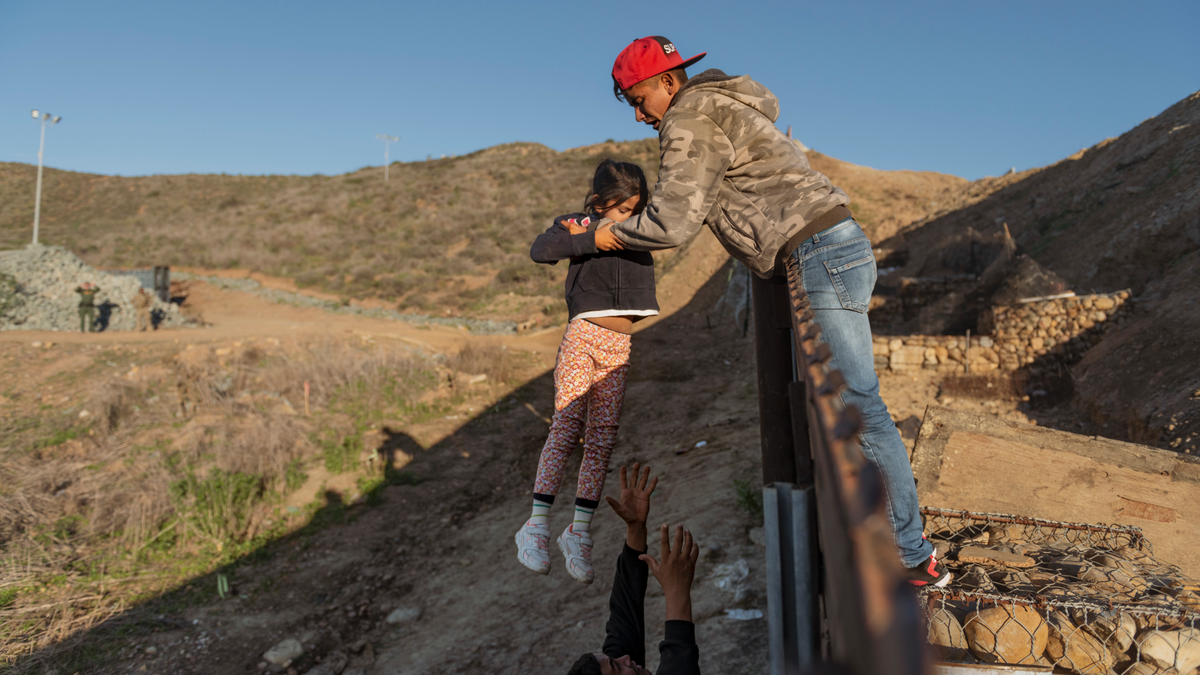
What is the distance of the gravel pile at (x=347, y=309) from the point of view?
15.9 meters

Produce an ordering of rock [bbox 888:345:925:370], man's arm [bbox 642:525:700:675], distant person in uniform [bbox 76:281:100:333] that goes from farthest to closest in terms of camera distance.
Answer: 1. distant person in uniform [bbox 76:281:100:333]
2. rock [bbox 888:345:925:370]
3. man's arm [bbox 642:525:700:675]

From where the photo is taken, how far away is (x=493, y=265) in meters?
24.3

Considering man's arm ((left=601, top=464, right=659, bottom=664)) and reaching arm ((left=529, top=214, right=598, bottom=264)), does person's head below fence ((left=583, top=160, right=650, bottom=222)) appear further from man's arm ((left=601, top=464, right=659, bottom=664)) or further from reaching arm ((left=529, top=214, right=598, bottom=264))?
man's arm ((left=601, top=464, right=659, bottom=664))

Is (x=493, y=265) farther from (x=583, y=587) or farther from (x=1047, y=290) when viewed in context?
(x=583, y=587)

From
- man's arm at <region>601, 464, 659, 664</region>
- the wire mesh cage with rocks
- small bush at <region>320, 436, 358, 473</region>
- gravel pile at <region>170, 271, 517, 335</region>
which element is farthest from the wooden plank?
gravel pile at <region>170, 271, 517, 335</region>

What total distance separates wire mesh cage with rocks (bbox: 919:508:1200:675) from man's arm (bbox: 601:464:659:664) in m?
0.93

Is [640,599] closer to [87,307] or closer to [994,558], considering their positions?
[994,558]

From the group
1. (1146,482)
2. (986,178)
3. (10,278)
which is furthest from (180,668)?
(986,178)

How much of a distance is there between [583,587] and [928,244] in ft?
53.8

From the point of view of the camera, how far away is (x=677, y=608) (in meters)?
2.01

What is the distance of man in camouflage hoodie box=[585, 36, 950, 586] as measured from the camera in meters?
1.80

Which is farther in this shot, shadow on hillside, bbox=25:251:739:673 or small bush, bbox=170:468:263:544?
small bush, bbox=170:468:263:544

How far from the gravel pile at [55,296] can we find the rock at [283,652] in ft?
49.3

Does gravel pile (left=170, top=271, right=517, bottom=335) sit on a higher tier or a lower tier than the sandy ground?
higher
